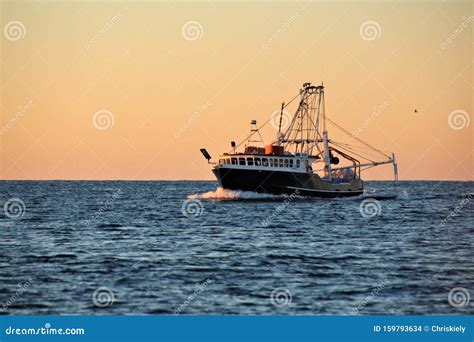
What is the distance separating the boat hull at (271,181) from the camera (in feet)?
298

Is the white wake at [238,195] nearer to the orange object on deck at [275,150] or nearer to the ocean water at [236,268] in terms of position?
the orange object on deck at [275,150]

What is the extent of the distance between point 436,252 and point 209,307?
18.9 meters

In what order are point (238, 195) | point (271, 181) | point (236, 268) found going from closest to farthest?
point (236, 268) < point (271, 181) < point (238, 195)

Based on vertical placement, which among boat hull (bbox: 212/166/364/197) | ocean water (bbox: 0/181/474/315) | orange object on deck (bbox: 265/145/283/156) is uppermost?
orange object on deck (bbox: 265/145/283/156)

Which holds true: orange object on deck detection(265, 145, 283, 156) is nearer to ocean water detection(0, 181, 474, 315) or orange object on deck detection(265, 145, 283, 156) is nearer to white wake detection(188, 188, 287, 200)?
white wake detection(188, 188, 287, 200)

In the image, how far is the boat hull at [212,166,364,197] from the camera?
9081cm

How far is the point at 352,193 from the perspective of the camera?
344 feet

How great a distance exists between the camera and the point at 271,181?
9112 centimetres

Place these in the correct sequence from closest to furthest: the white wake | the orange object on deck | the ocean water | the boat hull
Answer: the ocean water, the boat hull, the white wake, the orange object on deck

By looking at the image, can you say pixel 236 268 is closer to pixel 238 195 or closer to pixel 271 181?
pixel 271 181

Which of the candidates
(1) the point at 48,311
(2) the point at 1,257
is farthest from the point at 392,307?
(2) the point at 1,257

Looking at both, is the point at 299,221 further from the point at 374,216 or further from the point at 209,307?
the point at 209,307

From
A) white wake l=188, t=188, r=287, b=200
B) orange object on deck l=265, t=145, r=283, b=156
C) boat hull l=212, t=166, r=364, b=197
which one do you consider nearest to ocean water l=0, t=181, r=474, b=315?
boat hull l=212, t=166, r=364, b=197

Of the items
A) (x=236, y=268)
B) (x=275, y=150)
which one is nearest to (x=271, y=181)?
(x=275, y=150)
